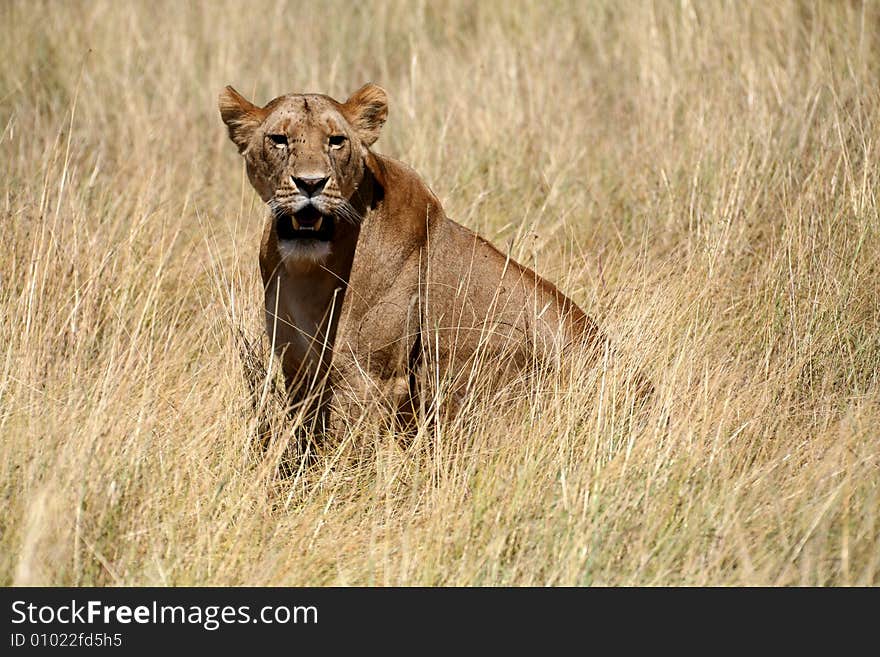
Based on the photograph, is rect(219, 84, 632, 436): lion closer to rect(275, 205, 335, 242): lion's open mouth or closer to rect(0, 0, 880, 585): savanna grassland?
rect(275, 205, 335, 242): lion's open mouth

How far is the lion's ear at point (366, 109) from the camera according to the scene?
15.0ft

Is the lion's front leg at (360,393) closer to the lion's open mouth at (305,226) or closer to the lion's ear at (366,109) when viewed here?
the lion's open mouth at (305,226)

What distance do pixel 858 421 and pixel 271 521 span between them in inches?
82.7

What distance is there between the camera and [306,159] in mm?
4191

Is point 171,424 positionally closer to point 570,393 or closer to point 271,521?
point 271,521

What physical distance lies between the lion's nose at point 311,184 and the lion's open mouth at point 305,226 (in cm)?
12

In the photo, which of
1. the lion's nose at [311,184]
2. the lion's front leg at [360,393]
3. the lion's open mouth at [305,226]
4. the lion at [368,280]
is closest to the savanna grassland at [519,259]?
the lion's front leg at [360,393]

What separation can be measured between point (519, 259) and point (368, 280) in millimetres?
1706

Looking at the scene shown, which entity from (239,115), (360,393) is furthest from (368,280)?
(239,115)

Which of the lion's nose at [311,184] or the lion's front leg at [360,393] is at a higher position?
the lion's nose at [311,184]

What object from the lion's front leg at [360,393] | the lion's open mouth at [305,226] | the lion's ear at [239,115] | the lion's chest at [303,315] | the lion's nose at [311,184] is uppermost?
the lion's ear at [239,115]

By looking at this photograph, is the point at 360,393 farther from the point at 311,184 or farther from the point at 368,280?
the point at 311,184

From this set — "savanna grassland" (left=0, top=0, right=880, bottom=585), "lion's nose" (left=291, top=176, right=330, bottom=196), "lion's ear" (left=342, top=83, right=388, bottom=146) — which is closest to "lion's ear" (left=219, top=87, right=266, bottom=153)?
"lion's ear" (left=342, top=83, right=388, bottom=146)

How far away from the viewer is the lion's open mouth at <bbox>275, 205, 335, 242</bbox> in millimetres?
4320
